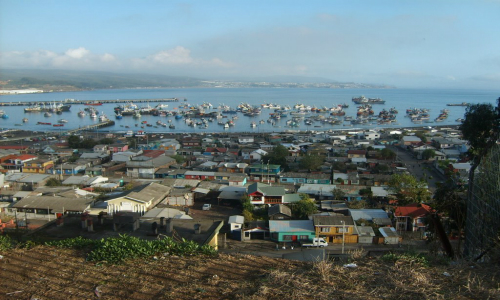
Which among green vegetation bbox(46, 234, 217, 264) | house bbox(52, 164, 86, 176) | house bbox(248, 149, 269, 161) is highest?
green vegetation bbox(46, 234, 217, 264)

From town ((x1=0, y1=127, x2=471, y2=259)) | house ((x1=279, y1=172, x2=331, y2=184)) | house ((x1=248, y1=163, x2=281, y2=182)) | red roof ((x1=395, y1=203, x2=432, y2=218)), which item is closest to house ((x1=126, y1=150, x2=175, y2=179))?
town ((x1=0, y1=127, x2=471, y2=259))

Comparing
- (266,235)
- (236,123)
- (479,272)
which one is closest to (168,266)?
(479,272)

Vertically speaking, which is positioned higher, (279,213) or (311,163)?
(311,163)

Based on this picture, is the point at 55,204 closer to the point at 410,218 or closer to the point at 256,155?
the point at 410,218

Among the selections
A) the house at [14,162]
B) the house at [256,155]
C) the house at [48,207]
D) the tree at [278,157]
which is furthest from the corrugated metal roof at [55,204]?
the house at [256,155]

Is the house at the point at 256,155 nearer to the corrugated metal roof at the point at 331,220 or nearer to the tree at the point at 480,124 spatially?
the corrugated metal roof at the point at 331,220

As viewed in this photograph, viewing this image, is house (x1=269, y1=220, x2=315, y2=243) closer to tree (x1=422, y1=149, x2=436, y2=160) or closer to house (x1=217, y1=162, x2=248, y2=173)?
house (x1=217, y1=162, x2=248, y2=173)

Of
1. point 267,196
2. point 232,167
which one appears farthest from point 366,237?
point 232,167
